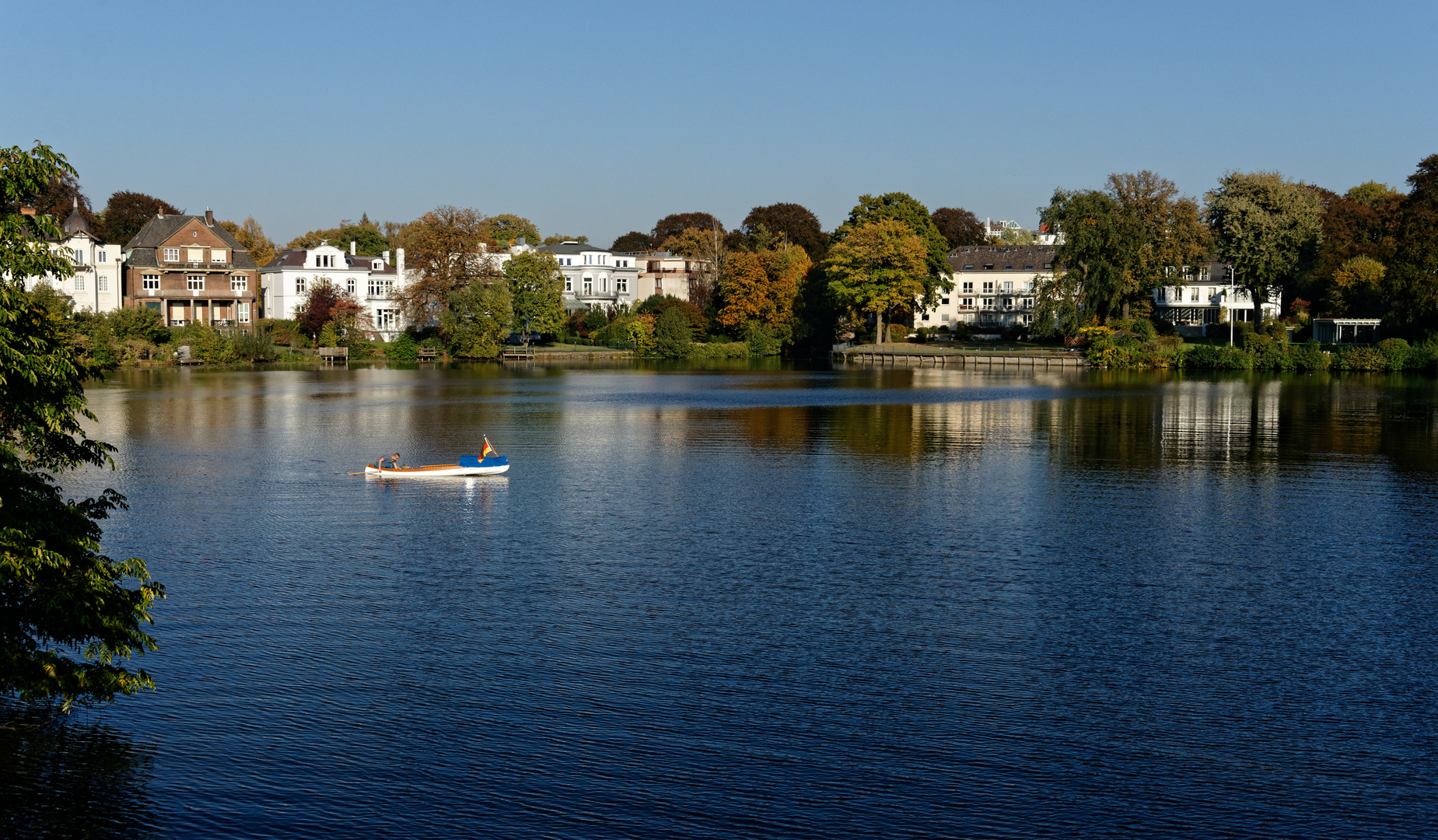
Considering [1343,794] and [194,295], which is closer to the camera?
[1343,794]

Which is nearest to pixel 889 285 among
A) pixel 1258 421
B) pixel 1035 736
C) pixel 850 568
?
pixel 1258 421

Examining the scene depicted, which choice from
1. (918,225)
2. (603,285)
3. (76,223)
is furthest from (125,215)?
(918,225)

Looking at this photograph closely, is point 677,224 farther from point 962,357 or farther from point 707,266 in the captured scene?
point 962,357

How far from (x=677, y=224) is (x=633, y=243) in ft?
30.6

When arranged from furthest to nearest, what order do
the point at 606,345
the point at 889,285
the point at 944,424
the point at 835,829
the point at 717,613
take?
the point at 606,345 < the point at 889,285 < the point at 944,424 < the point at 717,613 < the point at 835,829

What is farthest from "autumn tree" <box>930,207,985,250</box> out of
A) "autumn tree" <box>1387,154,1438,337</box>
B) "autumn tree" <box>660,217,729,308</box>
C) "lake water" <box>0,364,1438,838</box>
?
"lake water" <box>0,364,1438,838</box>

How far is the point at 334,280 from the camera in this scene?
116812 millimetres

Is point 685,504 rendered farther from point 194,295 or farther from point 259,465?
point 194,295

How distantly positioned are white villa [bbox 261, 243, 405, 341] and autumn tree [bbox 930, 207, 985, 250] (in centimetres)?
7170

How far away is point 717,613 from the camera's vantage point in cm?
2028

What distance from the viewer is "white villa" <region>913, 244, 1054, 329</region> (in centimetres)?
13125

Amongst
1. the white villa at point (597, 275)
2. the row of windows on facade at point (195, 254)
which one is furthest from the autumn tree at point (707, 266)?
the row of windows on facade at point (195, 254)

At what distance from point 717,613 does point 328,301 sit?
99.7 meters

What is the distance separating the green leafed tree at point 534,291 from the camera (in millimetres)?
117750
